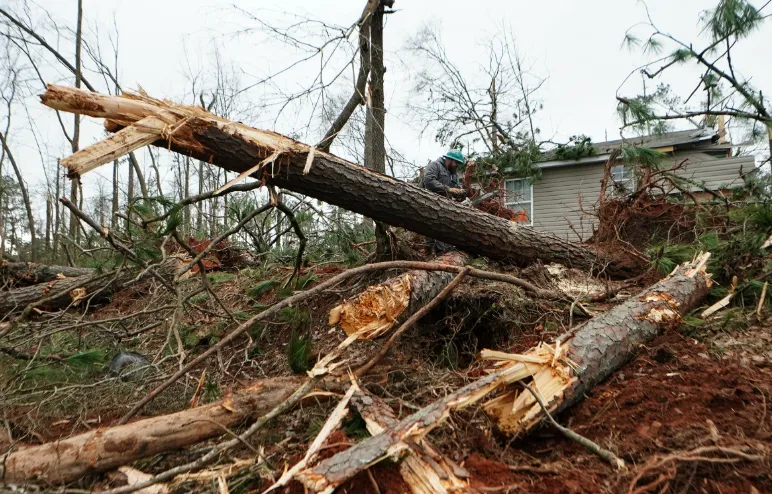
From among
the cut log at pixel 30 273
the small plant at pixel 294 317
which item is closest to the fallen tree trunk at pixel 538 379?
the small plant at pixel 294 317

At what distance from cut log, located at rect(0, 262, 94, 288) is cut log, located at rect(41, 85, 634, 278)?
14.2ft

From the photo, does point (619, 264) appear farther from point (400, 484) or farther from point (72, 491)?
point (72, 491)

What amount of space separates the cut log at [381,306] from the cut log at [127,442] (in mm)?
697

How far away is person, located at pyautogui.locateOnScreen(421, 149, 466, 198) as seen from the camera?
5.77 metres

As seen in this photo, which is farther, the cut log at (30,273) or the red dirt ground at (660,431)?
the cut log at (30,273)

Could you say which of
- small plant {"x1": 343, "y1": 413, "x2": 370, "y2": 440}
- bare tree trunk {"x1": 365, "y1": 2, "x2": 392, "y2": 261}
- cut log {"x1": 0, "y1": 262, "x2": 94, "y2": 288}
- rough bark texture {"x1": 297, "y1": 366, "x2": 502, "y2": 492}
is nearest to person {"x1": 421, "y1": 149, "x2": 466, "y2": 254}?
bare tree trunk {"x1": 365, "y1": 2, "x2": 392, "y2": 261}

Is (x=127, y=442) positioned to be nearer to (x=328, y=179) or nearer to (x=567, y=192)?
(x=328, y=179)

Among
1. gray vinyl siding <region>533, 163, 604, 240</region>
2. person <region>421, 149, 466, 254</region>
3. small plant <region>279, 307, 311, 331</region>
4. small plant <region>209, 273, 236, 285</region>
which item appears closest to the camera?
small plant <region>279, 307, 311, 331</region>

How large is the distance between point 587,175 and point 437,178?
757cm

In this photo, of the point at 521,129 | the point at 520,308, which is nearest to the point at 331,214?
the point at 520,308

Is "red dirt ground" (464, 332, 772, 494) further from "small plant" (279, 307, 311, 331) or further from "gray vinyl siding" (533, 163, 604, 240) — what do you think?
"gray vinyl siding" (533, 163, 604, 240)

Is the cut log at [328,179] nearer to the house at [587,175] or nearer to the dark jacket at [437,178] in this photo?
the dark jacket at [437,178]

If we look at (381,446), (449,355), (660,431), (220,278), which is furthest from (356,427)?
(220,278)

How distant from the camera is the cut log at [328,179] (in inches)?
112
